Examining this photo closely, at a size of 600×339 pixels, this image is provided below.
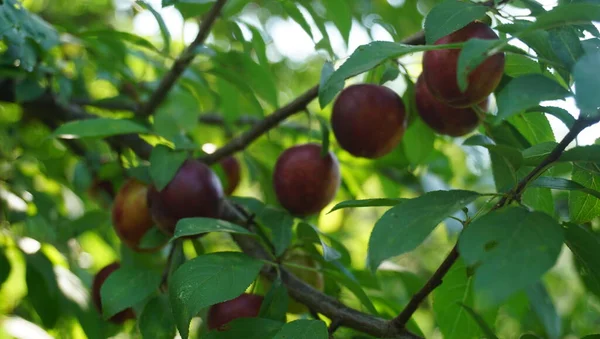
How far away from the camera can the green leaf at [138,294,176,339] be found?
946mm

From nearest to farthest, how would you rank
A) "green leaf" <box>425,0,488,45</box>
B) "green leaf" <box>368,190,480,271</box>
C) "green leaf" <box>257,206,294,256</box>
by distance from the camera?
"green leaf" <box>368,190,480,271</box> < "green leaf" <box>425,0,488,45</box> < "green leaf" <box>257,206,294,256</box>

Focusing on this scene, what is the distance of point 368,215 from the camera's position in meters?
3.66

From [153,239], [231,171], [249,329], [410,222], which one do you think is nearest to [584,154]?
[410,222]

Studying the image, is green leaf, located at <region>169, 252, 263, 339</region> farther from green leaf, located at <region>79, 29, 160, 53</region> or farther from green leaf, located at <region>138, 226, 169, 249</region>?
green leaf, located at <region>79, 29, 160, 53</region>

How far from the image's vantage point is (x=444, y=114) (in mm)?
1037

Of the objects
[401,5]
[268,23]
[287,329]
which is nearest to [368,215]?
[268,23]

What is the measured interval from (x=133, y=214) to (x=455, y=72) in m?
0.63

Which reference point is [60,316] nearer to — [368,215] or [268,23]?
[268,23]

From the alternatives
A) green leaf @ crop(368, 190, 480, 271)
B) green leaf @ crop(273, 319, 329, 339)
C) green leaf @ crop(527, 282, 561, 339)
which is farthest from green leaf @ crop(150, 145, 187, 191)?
green leaf @ crop(527, 282, 561, 339)

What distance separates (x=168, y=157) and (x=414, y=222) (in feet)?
1.70

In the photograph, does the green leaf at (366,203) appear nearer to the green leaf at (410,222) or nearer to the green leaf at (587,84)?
the green leaf at (410,222)

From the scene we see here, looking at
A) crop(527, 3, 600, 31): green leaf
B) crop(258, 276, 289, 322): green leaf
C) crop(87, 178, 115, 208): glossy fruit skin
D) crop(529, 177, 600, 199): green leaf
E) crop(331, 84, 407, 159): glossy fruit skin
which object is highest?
crop(527, 3, 600, 31): green leaf

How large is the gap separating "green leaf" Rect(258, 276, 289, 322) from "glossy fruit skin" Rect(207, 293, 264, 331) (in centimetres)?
5

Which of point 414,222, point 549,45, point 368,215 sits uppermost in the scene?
point 549,45
